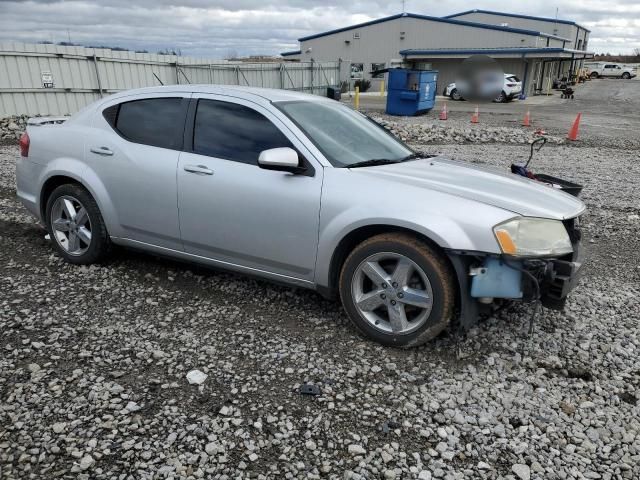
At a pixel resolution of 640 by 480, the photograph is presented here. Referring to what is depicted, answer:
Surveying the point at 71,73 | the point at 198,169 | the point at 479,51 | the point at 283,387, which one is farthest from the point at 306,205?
the point at 479,51

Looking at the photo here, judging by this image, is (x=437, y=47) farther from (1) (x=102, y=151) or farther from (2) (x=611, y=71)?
(1) (x=102, y=151)

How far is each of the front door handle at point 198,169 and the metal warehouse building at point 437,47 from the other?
32618 mm

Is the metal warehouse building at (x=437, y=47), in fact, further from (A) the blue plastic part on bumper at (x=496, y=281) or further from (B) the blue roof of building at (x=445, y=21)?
(A) the blue plastic part on bumper at (x=496, y=281)

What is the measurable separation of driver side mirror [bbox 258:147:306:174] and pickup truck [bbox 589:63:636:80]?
2725 inches

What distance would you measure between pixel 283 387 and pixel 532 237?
179 cm

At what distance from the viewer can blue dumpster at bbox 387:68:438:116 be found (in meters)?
21.5

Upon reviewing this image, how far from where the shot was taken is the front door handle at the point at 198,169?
390cm

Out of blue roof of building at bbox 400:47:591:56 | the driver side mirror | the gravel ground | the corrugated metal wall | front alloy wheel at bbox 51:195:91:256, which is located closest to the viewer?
the gravel ground

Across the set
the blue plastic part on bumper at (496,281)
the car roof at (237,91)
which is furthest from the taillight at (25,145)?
the blue plastic part on bumper at (496,281)

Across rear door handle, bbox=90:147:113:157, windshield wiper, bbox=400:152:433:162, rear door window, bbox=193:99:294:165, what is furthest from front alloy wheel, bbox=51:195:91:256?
windshield wiper, bbox=400:152:433:162

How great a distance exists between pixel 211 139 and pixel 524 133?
14.1 metres

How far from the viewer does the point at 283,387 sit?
3.10 metres

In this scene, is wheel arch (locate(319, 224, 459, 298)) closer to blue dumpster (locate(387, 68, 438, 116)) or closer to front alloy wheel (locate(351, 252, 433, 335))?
front alloy wheel (locate(351, 252, 433, 335))

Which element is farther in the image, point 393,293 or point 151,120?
point 151,120
